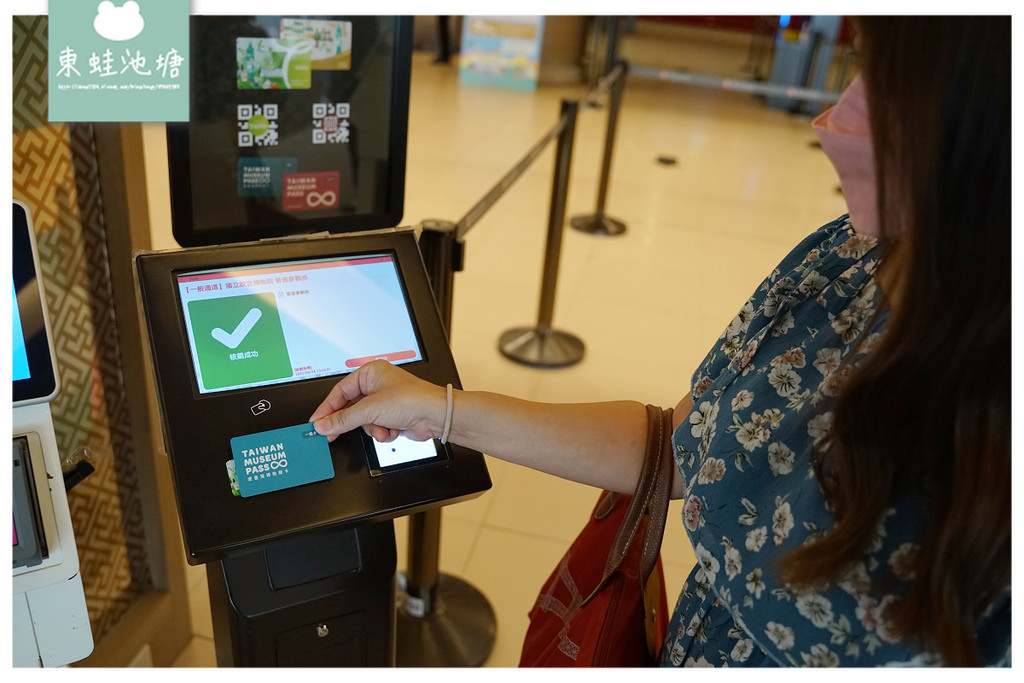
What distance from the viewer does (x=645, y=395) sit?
8.92 ft

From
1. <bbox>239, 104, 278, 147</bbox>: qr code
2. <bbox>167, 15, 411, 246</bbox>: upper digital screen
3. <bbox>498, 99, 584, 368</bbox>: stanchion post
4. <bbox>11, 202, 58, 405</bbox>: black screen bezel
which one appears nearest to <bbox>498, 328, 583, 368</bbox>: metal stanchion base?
<bbox>498, 99, 584, 368</bbox>: stanchion post

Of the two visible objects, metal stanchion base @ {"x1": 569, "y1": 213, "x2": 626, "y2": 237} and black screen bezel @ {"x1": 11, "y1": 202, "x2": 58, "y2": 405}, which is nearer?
black screen bezel @ {"x1": 11, "y1": 202, "x2": 58, "y2": 405}

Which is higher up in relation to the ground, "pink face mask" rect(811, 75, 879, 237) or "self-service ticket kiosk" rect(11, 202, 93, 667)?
"pink face mask" rect(811, 75, 879, 237)

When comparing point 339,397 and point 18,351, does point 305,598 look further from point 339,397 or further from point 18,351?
point 18,351

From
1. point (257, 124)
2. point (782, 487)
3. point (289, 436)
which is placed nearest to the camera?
point (782, 487)

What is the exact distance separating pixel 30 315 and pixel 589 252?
3168 millimetres

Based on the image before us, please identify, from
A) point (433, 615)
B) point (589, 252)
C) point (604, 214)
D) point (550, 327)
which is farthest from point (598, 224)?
point (433, 615)

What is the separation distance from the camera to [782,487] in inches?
31.2

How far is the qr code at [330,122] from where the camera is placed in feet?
4.12

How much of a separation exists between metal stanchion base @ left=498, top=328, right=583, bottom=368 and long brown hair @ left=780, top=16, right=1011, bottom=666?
212cm

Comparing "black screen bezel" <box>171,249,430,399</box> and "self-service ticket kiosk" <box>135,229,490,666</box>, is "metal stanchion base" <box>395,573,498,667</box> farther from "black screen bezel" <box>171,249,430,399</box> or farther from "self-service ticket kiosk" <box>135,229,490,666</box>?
"black screen bezel" <box>171,249,430,399</box>

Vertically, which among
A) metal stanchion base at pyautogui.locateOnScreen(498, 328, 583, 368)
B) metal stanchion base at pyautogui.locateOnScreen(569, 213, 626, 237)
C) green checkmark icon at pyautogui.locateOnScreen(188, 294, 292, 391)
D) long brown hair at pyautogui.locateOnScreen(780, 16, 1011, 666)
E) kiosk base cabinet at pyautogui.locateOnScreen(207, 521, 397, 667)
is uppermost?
long brown hair at pyautogui.locateOnScreen(780, 16, 1011, 666)

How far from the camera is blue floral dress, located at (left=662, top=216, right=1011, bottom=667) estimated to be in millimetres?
745

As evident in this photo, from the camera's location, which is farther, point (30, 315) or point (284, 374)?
point (284, 374)
